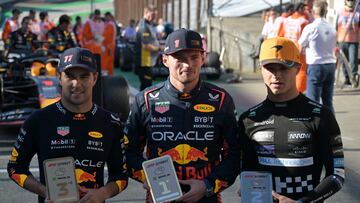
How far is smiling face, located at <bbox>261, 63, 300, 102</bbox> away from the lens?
14.0 feet

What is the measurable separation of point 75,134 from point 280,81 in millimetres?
1115

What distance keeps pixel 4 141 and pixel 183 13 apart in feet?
75.6

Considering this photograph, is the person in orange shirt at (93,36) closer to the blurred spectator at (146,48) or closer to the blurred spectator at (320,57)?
the blurred spectator at (146,48)

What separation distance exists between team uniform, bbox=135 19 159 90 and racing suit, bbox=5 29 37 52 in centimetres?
297

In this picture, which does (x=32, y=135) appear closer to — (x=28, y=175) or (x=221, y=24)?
(x=28, y=175)

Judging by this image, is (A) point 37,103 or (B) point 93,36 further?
(B) point 93,36

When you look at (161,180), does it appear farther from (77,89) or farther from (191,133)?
(77,89)

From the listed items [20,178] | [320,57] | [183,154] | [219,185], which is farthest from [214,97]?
[320,57]

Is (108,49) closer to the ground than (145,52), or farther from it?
closer to the ground

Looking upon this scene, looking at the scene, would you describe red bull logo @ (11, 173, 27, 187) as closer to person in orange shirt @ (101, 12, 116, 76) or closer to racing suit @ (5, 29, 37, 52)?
racing suit @ (5, 29, 37, 52)

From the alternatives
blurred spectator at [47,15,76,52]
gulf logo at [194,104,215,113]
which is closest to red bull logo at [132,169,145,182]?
gulf logo at [194,104,215,113]

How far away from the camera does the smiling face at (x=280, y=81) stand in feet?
14.0

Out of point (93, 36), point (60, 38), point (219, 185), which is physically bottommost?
point (93, 36)

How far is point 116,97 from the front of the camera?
1134cm
